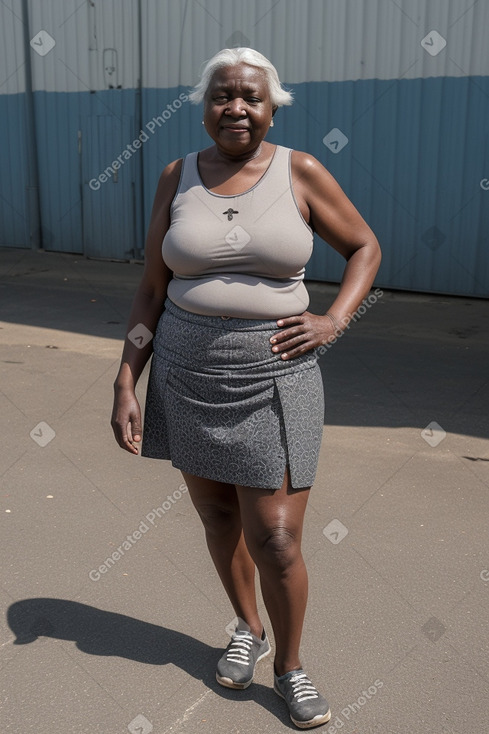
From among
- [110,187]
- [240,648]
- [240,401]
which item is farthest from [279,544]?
[110,187]

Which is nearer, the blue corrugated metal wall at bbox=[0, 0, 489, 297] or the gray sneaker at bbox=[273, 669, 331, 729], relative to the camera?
the gray sneaker at bbox=[273, 669, 331, 729]

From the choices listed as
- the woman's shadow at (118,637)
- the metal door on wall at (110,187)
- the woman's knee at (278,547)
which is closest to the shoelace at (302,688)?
the woman's shadow at (118,637)

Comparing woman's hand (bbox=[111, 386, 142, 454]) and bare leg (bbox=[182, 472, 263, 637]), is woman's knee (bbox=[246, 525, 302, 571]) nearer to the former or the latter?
bare leg (bbox=[182, 472, 263, 637])

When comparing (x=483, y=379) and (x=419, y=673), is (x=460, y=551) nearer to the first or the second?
(x=419, y=673)

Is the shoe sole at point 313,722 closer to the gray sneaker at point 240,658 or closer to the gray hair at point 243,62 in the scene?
the gray sneaker at point 240,658

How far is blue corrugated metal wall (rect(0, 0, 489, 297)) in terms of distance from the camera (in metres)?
9.59

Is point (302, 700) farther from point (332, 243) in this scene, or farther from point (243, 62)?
point (243, 62)

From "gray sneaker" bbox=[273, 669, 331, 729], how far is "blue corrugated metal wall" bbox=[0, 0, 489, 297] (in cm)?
744

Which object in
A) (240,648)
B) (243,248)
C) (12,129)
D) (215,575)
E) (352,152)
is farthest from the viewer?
(12,129)

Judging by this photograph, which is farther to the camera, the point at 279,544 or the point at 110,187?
the point at 110,187

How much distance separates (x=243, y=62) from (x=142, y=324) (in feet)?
2.83

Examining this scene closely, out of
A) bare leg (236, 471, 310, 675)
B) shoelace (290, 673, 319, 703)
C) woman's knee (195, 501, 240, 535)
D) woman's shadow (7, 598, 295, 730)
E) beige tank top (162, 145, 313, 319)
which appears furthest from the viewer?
woman's shadow (7, 598, 295, 730)

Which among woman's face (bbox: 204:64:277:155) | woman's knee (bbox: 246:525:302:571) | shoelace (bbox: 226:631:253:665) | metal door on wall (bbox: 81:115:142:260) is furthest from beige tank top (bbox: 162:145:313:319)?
metal door on wall (bbox: 81:115:142:260)

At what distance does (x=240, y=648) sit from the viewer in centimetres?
303
